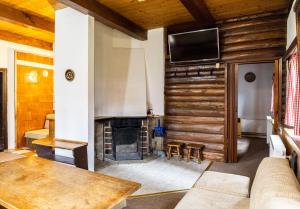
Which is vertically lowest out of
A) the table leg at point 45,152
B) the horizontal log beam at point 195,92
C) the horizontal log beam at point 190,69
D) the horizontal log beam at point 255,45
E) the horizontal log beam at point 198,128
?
the table leg at point 45,152

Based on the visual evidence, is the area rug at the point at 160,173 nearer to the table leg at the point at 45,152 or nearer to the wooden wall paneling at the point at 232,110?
the wooden wall paneling at the point at 232,110

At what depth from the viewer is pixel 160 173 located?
3711mm

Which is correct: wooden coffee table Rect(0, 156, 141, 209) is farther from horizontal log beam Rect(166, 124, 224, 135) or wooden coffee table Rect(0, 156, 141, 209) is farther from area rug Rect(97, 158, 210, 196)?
horizontal log beam Rect(166, 124, 224, 135)

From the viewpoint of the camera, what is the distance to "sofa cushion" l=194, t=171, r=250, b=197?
1.99 m

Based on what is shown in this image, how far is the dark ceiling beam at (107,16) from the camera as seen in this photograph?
327 cm

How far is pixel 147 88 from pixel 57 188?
3.62 meters

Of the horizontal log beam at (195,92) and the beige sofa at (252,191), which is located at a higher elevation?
the horizontal log beam at (195,92)

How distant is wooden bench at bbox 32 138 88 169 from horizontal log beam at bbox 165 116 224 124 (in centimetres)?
206

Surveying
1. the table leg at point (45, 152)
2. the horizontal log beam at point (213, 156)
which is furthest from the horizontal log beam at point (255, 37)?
the table leg at point (45, 152)

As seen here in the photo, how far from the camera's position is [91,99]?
3.66 meters

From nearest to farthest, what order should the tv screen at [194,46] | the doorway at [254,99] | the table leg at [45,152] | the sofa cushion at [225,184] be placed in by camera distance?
1. the sofa cushion at [225,184]
2. the table leg at [45,152]
3. the tv screen at [194,46]
4. the doorway at [254,99]

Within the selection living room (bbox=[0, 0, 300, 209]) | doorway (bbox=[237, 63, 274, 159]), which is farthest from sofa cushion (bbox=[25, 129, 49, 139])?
doorway (bbox=[237, 63, 274, 159])

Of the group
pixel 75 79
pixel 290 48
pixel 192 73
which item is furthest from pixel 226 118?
pixel 75 79

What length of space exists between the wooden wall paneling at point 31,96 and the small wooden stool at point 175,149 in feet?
12.1
